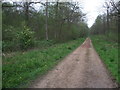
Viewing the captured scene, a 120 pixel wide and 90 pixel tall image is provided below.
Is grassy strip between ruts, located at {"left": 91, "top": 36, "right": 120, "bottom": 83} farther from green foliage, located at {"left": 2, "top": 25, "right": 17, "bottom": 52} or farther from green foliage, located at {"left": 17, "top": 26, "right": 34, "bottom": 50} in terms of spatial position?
green foliage, located at {"left": 2, "top": 25, "right": 17, "bottom": 52}

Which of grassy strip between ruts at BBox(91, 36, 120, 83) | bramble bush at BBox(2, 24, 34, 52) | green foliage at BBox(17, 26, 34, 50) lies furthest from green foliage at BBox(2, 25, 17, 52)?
grassy strip between ruts at BBox(91, 36, 120, 83)

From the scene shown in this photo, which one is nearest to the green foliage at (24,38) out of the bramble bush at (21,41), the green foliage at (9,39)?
the bramble bush at (21,41)

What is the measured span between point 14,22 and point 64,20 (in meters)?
12.5

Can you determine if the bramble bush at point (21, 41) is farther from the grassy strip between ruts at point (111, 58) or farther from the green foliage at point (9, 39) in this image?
the grassy strip between ruts at point (111, 58)

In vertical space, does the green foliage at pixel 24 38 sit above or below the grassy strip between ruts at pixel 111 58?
above

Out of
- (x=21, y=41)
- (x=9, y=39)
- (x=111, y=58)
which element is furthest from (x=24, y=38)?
(x=111, y=58)

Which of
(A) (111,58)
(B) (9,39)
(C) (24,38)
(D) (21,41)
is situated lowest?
(A) (111,58)

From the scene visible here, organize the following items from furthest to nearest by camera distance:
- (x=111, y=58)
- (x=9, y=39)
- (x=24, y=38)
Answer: (x=9, y=39) → (x=24, y=38) → (x=111, y=58)

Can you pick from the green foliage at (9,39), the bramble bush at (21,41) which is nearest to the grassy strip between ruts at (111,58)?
the bramble bush at (21,41)

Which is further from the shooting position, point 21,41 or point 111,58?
point 21,41

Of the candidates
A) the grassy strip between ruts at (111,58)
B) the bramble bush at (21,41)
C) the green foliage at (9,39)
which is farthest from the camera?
the bramble bush at (21,41)

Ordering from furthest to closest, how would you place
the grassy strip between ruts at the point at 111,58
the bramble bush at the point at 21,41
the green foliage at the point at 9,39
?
1. the bramble bush at the point at 21,41
2. the green foliage at the point at 9,39
3. the grassy strip between ruts at the point at 111,58

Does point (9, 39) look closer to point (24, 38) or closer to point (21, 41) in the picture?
point (21, 41)

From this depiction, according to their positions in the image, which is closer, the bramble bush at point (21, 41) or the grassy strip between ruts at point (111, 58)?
the grassy strip between ruts at point (111, 58)
